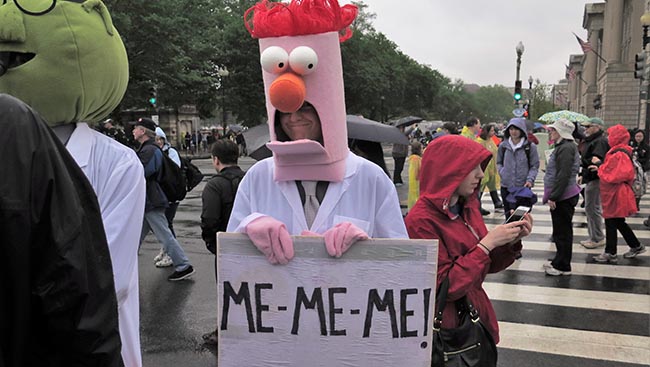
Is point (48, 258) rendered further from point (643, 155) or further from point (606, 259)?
point (643, 155)

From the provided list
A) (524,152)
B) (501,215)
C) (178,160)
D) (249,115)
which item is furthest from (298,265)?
(249,115)

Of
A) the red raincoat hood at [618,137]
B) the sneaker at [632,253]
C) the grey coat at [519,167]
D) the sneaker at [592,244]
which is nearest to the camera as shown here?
the red raincoat hood at [618,137]

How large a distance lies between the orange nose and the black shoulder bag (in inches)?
40.2

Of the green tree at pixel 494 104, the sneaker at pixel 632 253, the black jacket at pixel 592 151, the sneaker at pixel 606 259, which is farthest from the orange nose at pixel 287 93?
the green tree at pixel 494 104

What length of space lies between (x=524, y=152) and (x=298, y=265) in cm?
706

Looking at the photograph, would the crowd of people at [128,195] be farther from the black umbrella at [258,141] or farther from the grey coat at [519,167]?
the grey coat at [519,167]

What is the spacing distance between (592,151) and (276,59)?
7031 millimetres

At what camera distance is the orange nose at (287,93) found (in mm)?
1983

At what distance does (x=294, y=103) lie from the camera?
2.00m

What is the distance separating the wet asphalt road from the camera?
432 centimetres

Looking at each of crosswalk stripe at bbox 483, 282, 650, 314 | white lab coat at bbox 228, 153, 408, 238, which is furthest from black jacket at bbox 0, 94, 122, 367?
crosswalk stripe at bbox 483, 282, 650, 314

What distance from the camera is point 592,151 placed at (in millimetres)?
7715

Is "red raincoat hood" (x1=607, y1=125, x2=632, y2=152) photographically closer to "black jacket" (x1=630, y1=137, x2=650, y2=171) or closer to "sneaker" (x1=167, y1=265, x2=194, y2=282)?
"black jacket" (x1=630, y1=137, x2=650, y2=171)

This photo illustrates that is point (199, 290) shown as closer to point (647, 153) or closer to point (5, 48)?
point (5, 48)
